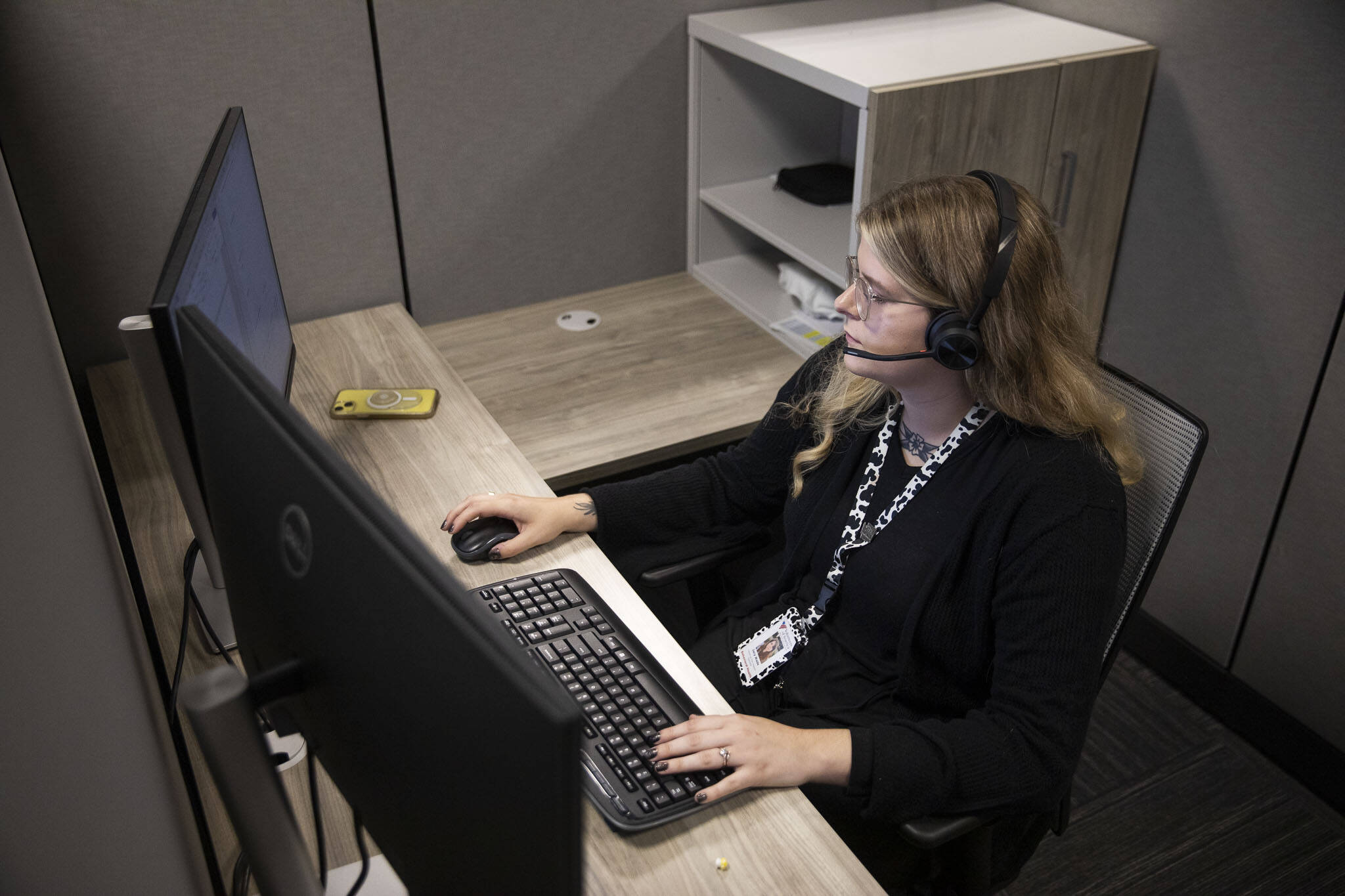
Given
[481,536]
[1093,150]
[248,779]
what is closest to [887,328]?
[481,536]

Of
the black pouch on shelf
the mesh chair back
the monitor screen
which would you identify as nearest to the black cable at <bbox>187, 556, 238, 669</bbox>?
the monitor screen

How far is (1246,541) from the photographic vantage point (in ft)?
6.23

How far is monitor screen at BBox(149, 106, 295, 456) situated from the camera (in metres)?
0.90

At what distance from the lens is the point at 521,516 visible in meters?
1.33

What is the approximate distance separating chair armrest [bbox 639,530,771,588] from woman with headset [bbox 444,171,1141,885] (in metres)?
0.08

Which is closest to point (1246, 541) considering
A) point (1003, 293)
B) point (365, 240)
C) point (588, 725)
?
point (1003, 293)

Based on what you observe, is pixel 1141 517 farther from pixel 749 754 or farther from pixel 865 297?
pixel 749 754

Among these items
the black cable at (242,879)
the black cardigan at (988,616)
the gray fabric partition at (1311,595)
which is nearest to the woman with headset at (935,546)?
the black cardigan at (988,616)

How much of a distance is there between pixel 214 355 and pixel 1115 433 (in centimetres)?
90

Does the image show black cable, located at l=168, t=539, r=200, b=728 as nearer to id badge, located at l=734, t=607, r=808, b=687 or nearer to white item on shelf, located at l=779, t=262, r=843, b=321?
id badge, located at l=734, t=607, r=808, b=687

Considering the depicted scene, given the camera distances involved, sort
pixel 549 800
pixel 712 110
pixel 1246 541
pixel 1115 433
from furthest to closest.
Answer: pixel 712 110
pixel 1246 541
pixel 1115 433
pixel 549 800

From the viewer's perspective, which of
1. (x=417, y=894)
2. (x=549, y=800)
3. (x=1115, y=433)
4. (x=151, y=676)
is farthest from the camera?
(x=1115, y=433)

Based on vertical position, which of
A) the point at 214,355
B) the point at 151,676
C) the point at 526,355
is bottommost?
the point at 526,355

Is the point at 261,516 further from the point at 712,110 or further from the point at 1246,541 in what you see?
the point at 1246,541
